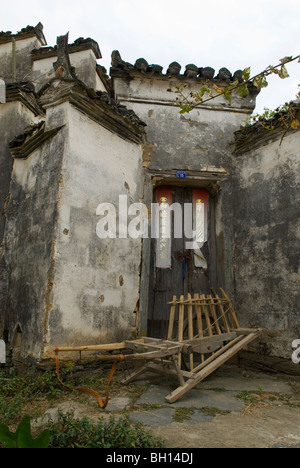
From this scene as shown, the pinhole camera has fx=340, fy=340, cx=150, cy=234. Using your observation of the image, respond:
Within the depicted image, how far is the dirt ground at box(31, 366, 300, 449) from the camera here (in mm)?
2730

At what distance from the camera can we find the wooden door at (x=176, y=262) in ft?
19.8

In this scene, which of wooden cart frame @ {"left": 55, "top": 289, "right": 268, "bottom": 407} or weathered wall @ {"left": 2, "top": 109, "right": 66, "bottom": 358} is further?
weathered wall @ {"left": 2, "top": 109, "right": 66, "bottom": 358}

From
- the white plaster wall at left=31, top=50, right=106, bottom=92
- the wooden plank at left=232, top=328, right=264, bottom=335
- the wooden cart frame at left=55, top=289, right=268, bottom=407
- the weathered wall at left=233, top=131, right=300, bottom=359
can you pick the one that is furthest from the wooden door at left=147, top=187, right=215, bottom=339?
the white plaster wall at left=31, top=50, right=106, bottom=92

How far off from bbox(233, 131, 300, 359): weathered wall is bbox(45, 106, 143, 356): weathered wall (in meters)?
A: 1.92

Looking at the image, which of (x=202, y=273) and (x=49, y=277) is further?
(x=202, y=273)

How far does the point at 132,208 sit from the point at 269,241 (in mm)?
2322

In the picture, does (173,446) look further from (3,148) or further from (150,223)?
(3,148)

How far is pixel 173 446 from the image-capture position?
258 centimetres

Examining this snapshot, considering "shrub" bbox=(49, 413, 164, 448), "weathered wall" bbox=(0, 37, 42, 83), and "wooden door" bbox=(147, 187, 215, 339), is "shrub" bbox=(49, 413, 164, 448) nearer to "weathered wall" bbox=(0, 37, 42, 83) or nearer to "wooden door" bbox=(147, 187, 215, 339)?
"wooden door" bbox=(147, 187, 215, 339)

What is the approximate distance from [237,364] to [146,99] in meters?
5.09

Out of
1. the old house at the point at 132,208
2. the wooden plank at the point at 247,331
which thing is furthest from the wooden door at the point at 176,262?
the wooden plank at the point at 247,331

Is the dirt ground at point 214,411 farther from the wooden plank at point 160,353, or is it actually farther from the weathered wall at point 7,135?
the weathered wall at point 7,135

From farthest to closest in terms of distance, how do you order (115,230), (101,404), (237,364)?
(237,364) → (115,230) → (101,404)
